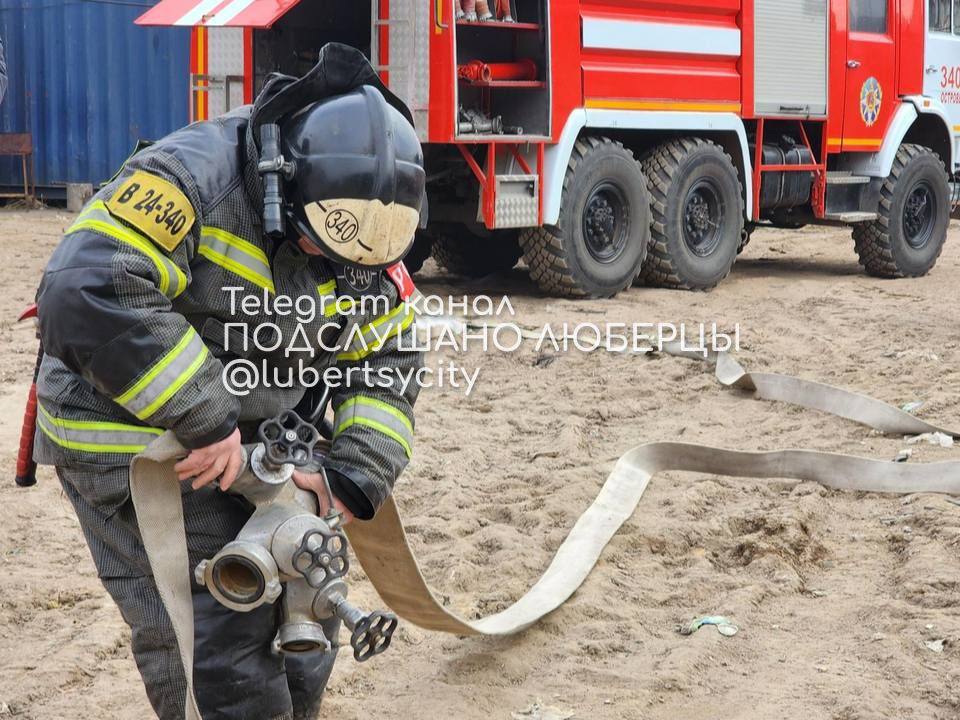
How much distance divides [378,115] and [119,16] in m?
12.0

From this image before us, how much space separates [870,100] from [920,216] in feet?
4.01

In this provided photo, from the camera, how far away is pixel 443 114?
26.6 ft

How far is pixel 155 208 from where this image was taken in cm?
254

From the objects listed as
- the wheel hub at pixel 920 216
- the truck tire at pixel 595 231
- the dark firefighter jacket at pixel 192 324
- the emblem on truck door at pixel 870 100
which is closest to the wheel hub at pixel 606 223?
the truck tire at pixel 595 231

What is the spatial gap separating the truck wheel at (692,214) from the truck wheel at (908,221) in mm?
1506

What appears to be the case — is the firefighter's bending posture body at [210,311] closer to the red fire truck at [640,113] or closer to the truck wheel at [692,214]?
the red fire truck at [640,113]

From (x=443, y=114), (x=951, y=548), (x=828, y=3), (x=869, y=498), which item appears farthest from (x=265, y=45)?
(x=951, y=548)

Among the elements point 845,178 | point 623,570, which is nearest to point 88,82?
point 845,178

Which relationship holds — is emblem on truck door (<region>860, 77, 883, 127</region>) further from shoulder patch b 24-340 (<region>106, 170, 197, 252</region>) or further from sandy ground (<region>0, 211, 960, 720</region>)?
shoulder patch b 24-340 (<region>106, 170, 197, 252</region>)

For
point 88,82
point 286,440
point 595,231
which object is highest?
point 88,82

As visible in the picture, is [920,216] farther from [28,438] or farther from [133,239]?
[133,239]

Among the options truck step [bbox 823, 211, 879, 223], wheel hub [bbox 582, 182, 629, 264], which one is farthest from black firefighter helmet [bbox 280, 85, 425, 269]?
truck step [bbox 823, 211, 879, 223]

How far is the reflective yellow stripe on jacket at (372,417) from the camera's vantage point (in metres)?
3.03

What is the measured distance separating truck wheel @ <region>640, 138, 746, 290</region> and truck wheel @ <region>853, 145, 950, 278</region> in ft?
4.94
